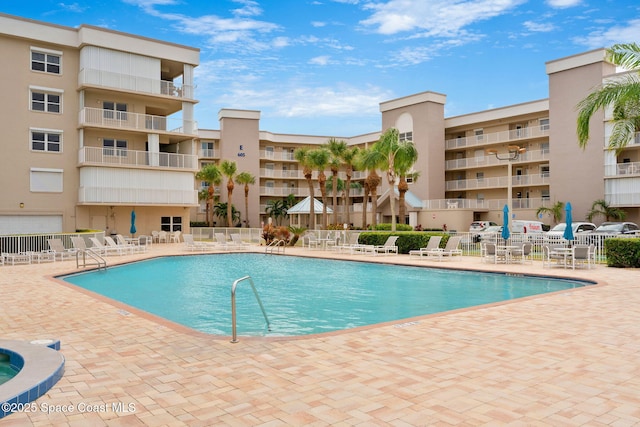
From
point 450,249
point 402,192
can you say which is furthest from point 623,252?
point 402,192

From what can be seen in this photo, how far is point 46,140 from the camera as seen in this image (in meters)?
31.2

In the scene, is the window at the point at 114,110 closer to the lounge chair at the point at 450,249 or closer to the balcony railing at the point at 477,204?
the lounge chair at the point at 450,249

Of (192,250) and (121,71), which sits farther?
(121,71)

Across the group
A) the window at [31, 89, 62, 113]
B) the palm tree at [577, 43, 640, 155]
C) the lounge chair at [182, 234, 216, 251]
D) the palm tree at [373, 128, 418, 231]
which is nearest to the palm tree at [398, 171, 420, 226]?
the palm tree at [373, 128, 418, 231]

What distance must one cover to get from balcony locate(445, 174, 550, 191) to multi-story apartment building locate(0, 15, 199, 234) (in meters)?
24.7

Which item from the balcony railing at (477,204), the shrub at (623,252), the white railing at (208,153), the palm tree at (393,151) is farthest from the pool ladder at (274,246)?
the white railing at (208,153)

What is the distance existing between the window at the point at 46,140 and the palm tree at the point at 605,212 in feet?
120

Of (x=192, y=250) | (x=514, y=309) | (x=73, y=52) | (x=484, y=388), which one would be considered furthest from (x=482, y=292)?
(x=73, y=52)

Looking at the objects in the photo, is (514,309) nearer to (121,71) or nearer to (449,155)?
(121,71)

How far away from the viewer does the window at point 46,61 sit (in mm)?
30766

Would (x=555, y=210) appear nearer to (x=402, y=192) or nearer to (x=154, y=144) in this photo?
(x=402, y=192)

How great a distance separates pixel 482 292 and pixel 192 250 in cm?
1822

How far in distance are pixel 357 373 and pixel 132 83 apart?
3253 centimetres

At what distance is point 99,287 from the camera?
14.5 metres
